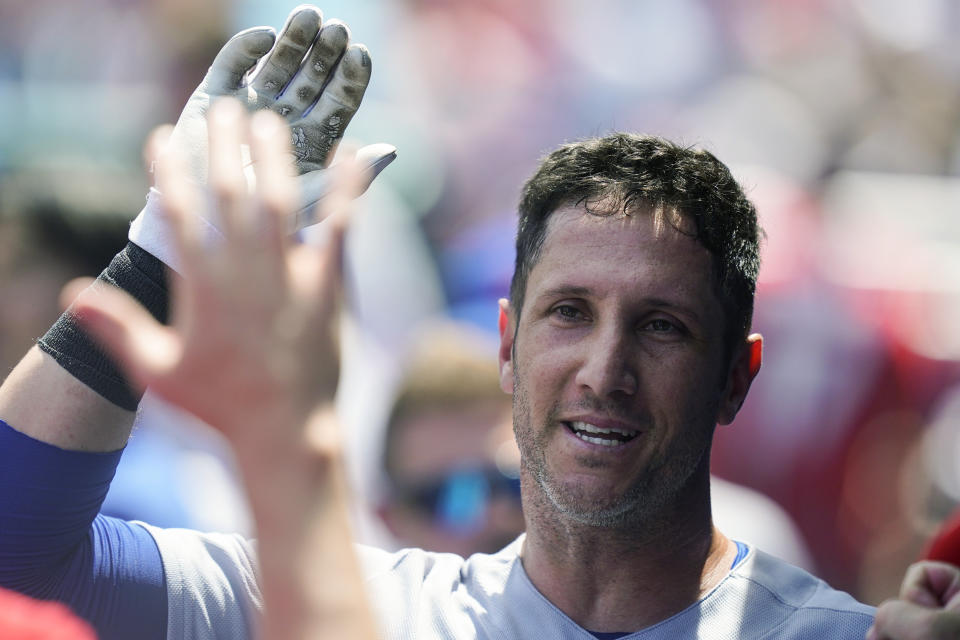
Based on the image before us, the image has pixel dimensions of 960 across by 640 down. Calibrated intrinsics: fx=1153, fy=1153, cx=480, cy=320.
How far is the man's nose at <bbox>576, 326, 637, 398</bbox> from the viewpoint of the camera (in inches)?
74.5

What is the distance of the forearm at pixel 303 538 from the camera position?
98 centimetres

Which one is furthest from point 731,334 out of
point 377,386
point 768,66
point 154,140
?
point 768,66

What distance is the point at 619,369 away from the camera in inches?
75.0

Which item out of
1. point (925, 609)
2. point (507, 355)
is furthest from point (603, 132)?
point (925, 609)

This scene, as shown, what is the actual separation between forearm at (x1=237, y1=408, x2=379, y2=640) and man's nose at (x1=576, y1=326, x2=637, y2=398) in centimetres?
94

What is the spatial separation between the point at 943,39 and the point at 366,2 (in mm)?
3616

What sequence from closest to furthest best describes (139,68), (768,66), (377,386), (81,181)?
(81,181) → (377,386) → (139,68) → (768,66)

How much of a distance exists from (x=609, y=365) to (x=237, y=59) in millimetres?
798

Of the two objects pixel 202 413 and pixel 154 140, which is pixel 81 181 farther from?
pixel 202 413

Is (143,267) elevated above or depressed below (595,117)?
below

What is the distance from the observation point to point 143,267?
5.87ft

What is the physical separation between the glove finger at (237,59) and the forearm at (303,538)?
3.46ft

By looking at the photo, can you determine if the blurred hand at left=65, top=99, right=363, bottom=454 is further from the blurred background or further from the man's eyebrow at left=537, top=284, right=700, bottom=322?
the blurred background

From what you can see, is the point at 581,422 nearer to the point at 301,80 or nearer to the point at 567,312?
the point at 567,312
